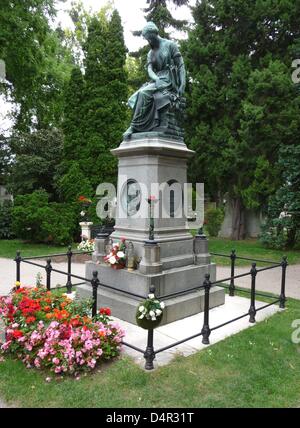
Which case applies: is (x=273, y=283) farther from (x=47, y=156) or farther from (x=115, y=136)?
(x=47, y=156)

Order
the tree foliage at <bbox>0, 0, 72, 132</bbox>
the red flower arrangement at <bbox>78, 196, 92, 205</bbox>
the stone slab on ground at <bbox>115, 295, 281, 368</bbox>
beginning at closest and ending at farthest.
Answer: the stone slab on ground at <bbox>115, 295, 281, 368</bbox> < the tree foliage at <bbox>0, 0, 72, 132</bbox> < the red flower arrangement at <bbox>78, 196, 92, 205</bbox>

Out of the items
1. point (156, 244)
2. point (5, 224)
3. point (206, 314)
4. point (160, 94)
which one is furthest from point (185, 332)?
point (5, 224)

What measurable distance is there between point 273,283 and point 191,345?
16.8ft

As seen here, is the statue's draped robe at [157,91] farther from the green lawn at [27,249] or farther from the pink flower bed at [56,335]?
the green lawn at [27,249]

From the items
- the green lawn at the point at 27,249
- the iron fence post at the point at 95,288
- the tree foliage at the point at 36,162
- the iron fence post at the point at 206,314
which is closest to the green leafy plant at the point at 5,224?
the tree foliage at the point at 36,162

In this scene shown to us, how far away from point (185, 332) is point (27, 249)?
11.4m

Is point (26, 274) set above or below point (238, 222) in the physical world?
below

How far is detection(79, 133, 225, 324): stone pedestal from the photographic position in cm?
597

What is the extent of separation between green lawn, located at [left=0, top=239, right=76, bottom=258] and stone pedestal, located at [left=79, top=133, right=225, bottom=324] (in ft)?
25.8

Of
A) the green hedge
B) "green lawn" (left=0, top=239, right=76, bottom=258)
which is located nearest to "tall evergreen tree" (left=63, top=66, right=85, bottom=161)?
the green hedge

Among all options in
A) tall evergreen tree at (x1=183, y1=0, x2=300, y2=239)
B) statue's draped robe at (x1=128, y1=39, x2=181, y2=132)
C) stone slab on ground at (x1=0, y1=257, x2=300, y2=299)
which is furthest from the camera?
tall evergreen tree at (x1=183, y1=0, x2=300, y2=239)

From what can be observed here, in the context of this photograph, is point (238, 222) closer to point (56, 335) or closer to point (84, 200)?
point (84, 200)

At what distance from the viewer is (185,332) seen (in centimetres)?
557

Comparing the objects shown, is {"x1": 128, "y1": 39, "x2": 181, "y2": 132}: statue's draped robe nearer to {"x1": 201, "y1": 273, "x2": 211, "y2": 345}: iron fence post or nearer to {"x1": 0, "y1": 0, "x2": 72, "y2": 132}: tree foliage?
{"x1": 201, "y1": 273, "x2": 211, "y2": 345}: iron fence post
